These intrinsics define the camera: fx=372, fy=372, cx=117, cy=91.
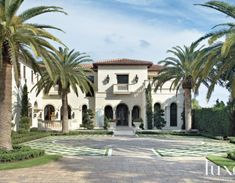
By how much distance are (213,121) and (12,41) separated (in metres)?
24.8

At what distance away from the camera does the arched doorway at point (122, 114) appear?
49.2 m

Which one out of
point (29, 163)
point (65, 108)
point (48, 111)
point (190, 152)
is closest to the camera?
point (29, 163)

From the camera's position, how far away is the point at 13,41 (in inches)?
620

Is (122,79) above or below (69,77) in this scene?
above

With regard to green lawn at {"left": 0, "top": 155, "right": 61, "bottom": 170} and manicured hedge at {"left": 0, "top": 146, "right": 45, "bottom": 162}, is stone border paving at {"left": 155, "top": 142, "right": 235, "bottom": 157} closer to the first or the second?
green lawn at {"left": 0, "top": 155, "right": 61, "bottom": 170}

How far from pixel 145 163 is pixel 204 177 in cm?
385

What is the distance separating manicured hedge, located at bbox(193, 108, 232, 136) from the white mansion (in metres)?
5.68

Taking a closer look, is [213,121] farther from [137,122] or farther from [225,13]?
[225,13]

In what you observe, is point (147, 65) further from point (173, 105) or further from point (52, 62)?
point (52, 62)

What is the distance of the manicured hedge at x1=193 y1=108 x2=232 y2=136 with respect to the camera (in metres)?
32.8

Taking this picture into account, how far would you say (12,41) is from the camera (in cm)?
1563

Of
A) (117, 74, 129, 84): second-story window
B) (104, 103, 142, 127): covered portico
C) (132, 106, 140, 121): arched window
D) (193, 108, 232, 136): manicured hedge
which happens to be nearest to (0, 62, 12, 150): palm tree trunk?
(193, 108, 232, 136): manicured hedge

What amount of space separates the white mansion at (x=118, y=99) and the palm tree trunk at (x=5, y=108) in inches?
1204

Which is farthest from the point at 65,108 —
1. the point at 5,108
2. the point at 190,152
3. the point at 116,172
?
the point at 116,172
